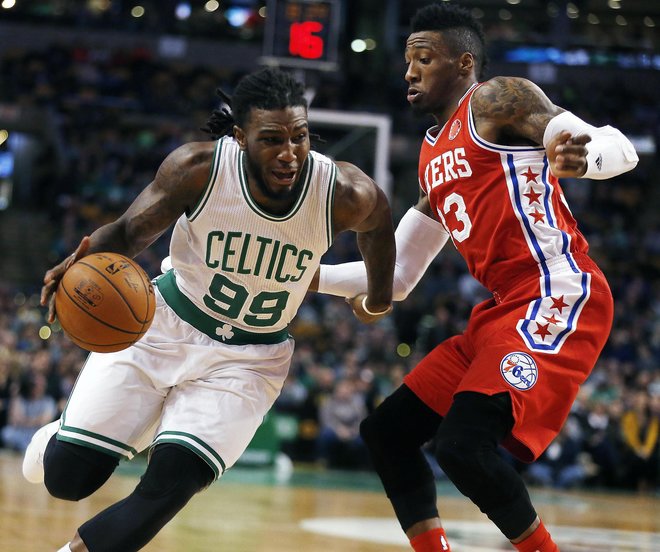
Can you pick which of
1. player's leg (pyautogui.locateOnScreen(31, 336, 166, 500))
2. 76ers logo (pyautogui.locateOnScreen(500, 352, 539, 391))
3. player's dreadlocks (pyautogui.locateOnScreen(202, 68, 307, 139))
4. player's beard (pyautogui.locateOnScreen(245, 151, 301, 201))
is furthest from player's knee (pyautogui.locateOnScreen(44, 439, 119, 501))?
76ers logo (pyautogui.locateOnScreen(500, 352, 539, 391))

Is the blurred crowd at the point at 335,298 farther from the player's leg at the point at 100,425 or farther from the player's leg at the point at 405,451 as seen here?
the player's leg at the point at 405,451

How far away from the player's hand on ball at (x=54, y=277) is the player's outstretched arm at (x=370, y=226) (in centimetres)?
101

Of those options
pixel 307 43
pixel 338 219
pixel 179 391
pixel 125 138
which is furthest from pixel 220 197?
pixel 125 138

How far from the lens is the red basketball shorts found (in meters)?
3.74

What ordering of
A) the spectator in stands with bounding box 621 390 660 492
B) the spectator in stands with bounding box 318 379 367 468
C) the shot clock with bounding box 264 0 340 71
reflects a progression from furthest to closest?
the spectator in stands with bounding box 621 390 660 492, the spectator in stands with bounding box 318 379 367 468, the shot clock with bounding box 264 0 340 71

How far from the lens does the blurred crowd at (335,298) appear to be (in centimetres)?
1314

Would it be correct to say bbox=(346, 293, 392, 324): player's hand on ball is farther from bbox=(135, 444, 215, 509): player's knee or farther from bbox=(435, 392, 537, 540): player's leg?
bbox=(135, 444, 215, 509): player's knee

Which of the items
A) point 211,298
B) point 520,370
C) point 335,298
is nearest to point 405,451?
point 520,370

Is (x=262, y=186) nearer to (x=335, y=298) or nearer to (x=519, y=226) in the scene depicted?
(x=519, y=226)

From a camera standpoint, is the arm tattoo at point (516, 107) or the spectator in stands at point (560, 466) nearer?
the arm tattoo at point (516, 107)

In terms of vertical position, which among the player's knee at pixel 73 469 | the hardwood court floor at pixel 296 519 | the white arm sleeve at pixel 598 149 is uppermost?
the white arm sleeve at pixel 598 149

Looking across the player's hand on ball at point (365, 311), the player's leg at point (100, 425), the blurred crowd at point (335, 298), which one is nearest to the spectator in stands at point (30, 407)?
the blurred crowd at point (335, 298)

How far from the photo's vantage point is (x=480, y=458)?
3.62 meters

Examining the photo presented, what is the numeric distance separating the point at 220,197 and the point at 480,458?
1403 mm
